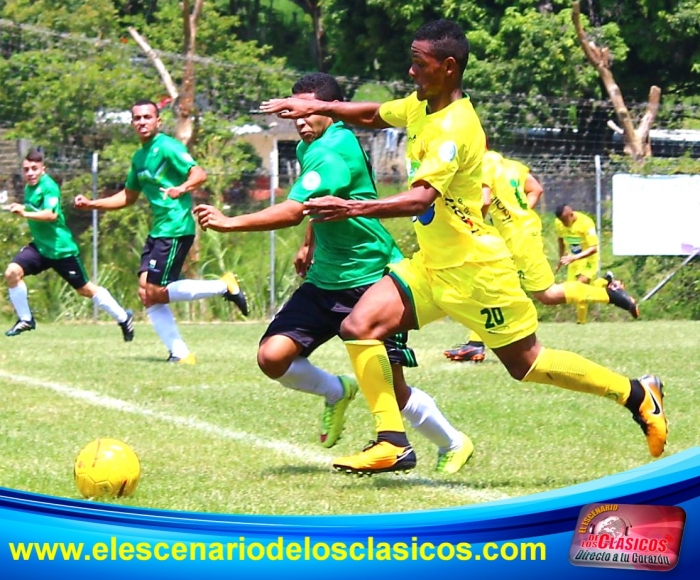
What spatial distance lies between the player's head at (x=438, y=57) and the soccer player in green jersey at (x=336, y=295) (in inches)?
24.5

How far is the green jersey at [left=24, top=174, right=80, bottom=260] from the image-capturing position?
551 inches

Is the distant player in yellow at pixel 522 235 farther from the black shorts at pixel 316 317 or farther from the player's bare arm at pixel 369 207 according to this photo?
the player's bare arm at pixel 369 207

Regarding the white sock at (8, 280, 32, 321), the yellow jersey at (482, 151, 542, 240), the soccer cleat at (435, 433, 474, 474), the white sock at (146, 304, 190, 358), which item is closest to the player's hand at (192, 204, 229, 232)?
the soccer cleat at (435, 433, 474, 474)

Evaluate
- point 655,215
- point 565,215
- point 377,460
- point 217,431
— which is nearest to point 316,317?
point 377,460

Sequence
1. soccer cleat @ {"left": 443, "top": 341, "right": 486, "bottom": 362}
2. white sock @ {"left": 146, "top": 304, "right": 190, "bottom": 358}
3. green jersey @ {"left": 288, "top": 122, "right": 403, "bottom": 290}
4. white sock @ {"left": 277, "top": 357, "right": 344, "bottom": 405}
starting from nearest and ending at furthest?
1. green jersey @ {"left": 288, "top": 122, "right": 403, "bottom": 290}
2. white sock @ {"left": 277, "top": 357, "right": 344, "bottom": 405}
3. white sock @ {"left": 146, "top": 304, "right": 190, "bottom": 358}
4. soccer cleat @ {"left": 443, "top": 341, "right": 486, "bottom": 362}

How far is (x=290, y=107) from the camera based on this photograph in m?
6.18

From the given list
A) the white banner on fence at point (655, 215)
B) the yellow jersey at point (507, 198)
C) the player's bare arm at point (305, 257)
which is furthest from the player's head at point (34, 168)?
the white banner on fence at point (655, 215)

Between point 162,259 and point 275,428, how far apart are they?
4105 mm

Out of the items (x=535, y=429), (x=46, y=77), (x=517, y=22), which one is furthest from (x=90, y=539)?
(x=517, y=22)

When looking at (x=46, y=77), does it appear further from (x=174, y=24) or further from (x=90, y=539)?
(x=90, y=539)

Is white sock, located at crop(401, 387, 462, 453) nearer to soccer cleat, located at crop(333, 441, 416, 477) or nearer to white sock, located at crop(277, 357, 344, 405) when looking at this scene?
soccer cleat, located at crop(333, 441, 416, 477)

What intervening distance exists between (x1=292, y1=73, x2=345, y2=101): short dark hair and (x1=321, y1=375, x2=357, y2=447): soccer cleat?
1454 millimetres

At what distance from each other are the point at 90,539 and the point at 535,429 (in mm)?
4958

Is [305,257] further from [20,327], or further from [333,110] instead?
[20,327]
